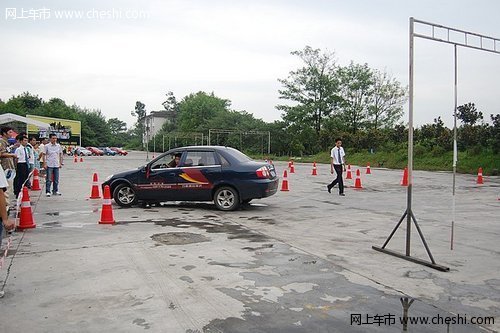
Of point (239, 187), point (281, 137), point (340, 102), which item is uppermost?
point (340, 102)

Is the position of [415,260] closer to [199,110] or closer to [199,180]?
[199,180]

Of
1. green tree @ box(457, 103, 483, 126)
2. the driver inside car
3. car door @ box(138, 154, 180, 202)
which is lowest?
car door @ box(138, 154, 180, 202)

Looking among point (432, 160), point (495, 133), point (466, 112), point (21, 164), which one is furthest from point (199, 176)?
point (432, 160)

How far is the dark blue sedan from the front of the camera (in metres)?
10.5

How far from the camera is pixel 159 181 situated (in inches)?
431

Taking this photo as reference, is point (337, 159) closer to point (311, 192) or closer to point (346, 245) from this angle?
point (311, 192)

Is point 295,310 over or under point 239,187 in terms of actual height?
under

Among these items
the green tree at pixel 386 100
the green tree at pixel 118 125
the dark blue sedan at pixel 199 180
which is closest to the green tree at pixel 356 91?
the green tree at pixel 386 100

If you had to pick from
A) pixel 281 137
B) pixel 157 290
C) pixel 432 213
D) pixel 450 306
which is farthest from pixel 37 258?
pixel 281 137

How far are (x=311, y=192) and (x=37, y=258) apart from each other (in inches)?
414

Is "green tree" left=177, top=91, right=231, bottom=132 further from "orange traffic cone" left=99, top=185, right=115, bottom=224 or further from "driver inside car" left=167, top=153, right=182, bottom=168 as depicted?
"orange traffic cone" left=99, top=185, right=115, bottom=224

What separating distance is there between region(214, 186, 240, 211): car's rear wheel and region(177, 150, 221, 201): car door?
21cm

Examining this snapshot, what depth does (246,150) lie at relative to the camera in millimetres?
54031

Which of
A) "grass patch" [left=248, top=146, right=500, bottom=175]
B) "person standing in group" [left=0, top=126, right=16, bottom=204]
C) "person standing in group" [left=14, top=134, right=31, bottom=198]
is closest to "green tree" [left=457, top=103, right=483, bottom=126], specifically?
"grass patch" [left=248, top=146, right=500, bottom=175]
